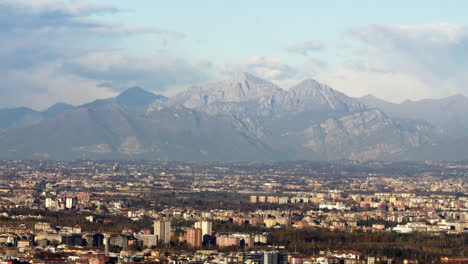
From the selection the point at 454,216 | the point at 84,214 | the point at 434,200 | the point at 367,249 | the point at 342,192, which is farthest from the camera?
the point at 342,192

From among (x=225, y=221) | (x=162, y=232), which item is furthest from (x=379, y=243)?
(x=225, y=221)

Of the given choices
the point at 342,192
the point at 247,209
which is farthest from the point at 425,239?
the point at 342,192

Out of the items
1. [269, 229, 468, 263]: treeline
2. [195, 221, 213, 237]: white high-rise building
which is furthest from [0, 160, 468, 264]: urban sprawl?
[195, 221, 213, 237]: white high-rise building

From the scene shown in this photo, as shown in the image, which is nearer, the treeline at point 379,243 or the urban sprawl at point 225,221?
the urban sprawl at point 225,221

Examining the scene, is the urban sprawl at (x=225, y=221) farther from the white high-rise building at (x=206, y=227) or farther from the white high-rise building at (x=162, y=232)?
the white high-rise building at (x=206, y=227)

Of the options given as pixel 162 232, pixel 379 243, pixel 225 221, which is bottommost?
pixel 379 243

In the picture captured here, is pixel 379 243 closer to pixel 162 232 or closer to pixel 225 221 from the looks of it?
pixel 162 232

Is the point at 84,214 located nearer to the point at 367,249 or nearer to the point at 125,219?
the point at 125,219

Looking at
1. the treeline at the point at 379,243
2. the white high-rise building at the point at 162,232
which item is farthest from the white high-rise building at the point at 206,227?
the treeline at the point at 379,243
